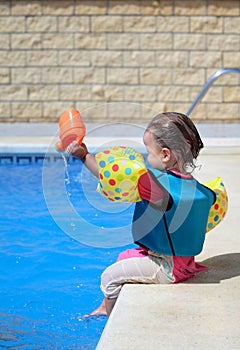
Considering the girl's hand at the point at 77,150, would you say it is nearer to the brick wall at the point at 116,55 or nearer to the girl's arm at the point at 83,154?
the girl's arm at the point at 83,154

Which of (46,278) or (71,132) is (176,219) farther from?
(46,278)

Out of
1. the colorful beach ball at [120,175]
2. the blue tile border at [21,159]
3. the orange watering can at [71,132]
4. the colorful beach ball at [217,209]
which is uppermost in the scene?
the orange watering can at [71,132]

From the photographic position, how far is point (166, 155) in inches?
118

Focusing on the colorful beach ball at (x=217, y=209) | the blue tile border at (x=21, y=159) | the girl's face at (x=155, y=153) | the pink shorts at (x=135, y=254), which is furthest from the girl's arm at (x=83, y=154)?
the blue tile border at (x=21, y=159)

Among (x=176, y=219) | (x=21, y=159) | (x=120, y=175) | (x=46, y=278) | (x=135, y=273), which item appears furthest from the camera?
(x=21, y=159)

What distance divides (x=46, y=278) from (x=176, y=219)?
1.63m

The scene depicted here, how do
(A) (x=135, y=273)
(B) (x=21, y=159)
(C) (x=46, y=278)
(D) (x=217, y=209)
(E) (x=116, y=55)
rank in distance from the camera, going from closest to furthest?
(A) (x=135, y=273), (D) (x=217, y=209), (C) (x=46, y=278), (B) (x=21, y=159), (E) (x=116, y=55)

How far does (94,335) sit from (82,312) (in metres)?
0.40

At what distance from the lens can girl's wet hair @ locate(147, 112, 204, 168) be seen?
2955 mm

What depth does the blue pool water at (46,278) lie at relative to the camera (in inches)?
128

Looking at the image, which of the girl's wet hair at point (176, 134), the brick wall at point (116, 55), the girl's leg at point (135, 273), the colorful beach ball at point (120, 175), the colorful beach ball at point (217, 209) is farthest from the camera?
the brick wall at point (116, 55)

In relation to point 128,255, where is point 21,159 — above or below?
below

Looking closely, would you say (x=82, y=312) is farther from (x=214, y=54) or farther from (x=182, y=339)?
(x=214, y=54)

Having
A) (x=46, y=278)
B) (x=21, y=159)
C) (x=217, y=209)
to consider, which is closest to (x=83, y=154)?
(x=217, y=209)
